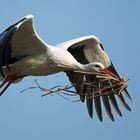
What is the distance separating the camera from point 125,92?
38.8 ft

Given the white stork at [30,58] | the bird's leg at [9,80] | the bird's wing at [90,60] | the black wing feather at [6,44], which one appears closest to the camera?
the black wing feather at [6,44]

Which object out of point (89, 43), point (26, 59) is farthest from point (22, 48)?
point (89, 43)

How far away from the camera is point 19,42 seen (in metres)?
10.3

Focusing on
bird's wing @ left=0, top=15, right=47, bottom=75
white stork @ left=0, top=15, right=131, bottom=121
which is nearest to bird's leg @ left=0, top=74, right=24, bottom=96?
white stork @ left=0, top=15, right=131, bottom=121

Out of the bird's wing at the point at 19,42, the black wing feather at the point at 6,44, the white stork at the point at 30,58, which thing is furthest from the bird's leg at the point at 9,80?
the black wing feather at the point at 6,44

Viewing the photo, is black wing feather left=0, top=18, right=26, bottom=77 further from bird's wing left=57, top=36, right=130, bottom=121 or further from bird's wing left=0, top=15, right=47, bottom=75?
bird's wing left=57, top=36, right=130, bottom=121

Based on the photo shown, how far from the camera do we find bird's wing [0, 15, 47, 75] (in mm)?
9547

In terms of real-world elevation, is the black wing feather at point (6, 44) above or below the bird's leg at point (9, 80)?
above

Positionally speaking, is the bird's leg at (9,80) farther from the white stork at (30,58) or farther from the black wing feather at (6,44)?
the black wing feather at (6,44)

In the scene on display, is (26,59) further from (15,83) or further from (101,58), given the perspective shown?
(101,58)

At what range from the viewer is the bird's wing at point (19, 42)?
9.55 m

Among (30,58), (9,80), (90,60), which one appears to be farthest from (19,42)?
(90,60)

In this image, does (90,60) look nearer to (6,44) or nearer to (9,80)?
(9,80)

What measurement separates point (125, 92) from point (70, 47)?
51.1 inches
